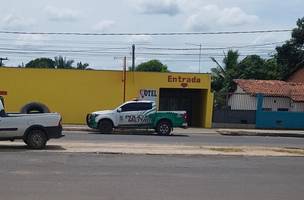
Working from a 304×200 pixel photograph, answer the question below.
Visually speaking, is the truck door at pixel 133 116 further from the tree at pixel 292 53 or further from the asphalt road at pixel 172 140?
the tree at pixel 292 53

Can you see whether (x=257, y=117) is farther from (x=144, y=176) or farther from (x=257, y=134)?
(x=144, y=176)

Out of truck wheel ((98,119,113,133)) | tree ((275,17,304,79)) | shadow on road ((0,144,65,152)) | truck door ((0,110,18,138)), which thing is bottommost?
shadow on road ((0,144,65,152))

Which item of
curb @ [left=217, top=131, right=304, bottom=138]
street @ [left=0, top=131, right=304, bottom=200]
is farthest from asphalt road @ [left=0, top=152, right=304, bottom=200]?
curb @ [left=217, top=131, right=304, bottom=138]

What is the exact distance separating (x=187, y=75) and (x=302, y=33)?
1156 inches

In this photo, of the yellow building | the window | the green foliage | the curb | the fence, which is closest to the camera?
the window

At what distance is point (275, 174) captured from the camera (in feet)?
48.7

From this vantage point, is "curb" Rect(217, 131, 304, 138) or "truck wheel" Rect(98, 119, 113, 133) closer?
"truck wheel" Rect(98, 119, 113, 133)

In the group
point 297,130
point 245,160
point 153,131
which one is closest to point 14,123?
point 245,160

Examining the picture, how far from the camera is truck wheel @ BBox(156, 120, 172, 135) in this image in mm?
31797

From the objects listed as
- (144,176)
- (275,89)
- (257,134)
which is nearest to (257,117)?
(257,134)

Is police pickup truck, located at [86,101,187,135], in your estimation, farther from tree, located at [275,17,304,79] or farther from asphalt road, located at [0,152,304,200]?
tree, located at [275,17,304,79]

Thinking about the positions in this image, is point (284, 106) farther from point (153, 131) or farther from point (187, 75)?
point (153, 131)

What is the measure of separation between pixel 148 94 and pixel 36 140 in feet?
67.1

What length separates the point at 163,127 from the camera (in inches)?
1254
